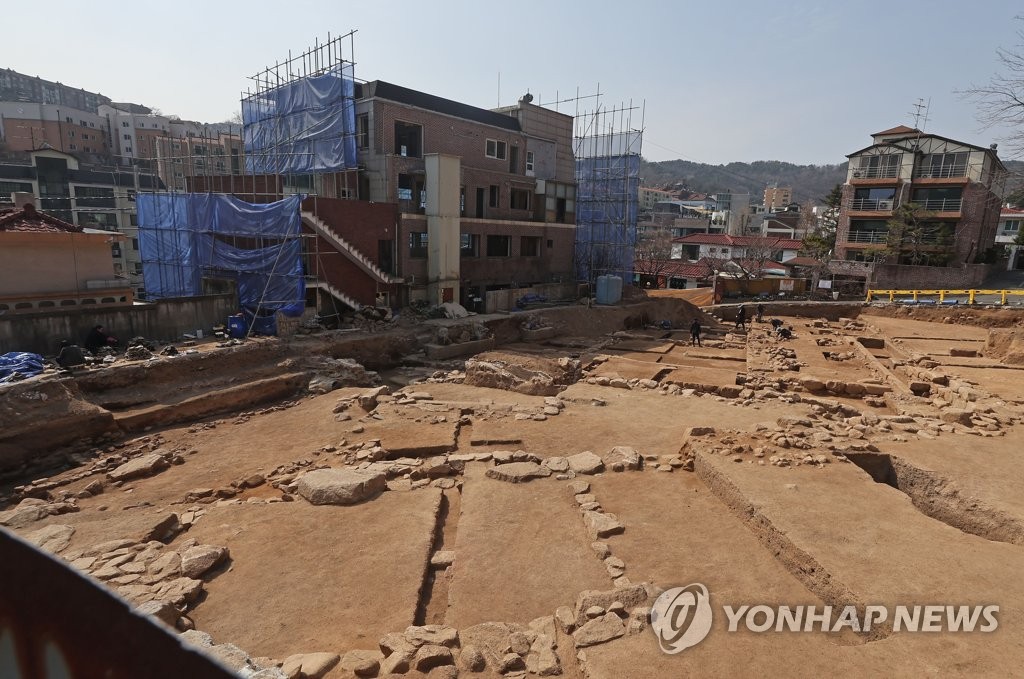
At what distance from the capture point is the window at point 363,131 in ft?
88.5

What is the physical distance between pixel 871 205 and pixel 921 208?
3.49 metres

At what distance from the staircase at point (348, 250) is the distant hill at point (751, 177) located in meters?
130

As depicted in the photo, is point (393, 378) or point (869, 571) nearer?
point (869, 571)

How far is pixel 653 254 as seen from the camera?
2153 inches

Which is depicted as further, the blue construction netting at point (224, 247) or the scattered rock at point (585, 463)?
the blue construction netting at point (224, 247)

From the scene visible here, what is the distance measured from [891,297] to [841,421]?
85.8 ft

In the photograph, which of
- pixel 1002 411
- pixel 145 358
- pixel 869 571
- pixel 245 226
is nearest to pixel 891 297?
pixel 1002 411

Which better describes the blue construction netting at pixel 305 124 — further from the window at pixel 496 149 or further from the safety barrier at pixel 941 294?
the safety barrier at pixel 941 294

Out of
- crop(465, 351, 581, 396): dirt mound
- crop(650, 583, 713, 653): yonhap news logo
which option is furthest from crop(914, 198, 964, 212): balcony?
crop(650, 583, 713, 653): yonhap news logo

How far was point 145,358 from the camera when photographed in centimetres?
1714

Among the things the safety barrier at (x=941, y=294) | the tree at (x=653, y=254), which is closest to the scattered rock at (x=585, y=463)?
the safety barrier at (x=941, y=294)

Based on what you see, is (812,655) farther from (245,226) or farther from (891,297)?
(891,297)

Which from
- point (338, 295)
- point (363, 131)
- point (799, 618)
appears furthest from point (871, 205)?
point (799, 618)

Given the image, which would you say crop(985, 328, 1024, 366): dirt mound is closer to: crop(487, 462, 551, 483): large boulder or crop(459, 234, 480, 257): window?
crop(487, 462, 551, 483): large boulder
